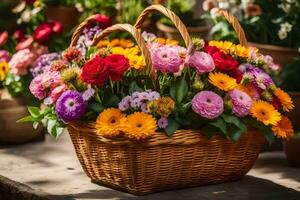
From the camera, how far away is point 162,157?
441 cm

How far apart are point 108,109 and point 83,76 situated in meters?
0.23

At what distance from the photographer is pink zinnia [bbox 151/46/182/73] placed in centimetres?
443

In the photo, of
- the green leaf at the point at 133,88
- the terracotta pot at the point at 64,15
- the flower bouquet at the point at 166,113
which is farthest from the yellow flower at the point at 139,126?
the terracotta pot at the point at 64,15

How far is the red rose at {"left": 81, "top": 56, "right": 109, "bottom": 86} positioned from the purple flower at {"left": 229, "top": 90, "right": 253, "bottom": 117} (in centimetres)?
67

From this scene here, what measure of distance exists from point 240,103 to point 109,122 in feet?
2.25

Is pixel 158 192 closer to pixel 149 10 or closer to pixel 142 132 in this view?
pixel 142 132

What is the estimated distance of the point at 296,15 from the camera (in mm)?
6500

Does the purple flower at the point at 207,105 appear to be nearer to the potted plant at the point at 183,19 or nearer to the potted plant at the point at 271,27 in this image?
the potted plant at the point at 271,27

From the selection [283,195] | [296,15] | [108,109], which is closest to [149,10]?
[108,109]

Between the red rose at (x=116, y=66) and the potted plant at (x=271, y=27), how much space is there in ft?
6.48

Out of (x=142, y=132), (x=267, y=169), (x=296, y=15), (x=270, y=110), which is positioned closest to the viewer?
(x=142, y=132)

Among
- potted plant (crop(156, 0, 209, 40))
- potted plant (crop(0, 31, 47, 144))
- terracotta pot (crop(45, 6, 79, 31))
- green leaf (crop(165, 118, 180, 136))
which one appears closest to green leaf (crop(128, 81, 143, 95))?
green leaf (crop(165, 118, 180, 136))

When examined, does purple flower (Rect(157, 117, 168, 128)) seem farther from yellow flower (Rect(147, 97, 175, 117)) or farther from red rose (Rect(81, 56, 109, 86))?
red rose (Rect(81, 56, 109, 86))

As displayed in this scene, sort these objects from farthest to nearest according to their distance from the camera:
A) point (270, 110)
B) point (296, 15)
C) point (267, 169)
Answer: point (296, 15) < point (267, 169) < point (270, 110)
